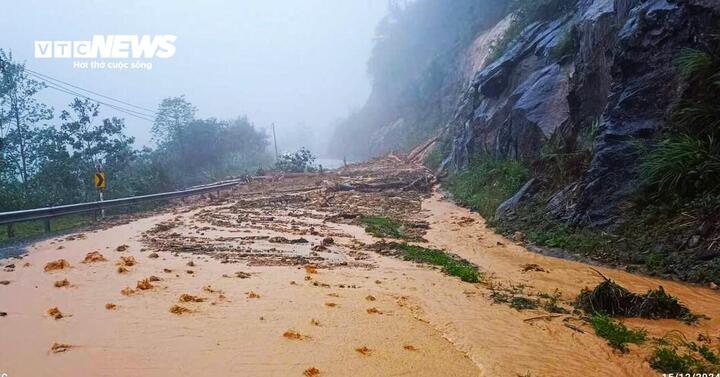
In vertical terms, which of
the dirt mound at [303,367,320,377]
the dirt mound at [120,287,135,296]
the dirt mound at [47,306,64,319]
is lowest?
the dirt mound at [303,367,320,377]

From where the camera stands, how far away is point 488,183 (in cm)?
1523

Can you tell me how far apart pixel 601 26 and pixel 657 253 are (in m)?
7.84

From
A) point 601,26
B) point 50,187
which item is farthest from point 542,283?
point 50,187

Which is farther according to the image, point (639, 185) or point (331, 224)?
point (331, 224)

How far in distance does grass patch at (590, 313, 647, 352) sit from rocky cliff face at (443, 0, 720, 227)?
4144 mm

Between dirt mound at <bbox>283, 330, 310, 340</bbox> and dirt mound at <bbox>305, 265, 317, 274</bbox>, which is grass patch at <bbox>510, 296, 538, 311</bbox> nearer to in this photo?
dirt mound at <bbox>283, 330, 310, 340</bbox>

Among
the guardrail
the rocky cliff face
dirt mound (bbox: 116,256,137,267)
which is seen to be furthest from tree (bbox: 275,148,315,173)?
dirt mound (bbox: 116,256,137,267)

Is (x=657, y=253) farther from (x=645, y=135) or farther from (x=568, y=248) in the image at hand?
(x=645, y=135)

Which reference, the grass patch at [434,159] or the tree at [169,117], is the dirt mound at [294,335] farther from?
the tree at [169,117]

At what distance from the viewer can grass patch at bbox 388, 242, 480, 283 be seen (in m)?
6.73

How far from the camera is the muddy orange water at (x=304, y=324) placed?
12.2 ft

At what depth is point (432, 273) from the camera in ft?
23.1

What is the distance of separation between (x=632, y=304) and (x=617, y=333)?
0.99m

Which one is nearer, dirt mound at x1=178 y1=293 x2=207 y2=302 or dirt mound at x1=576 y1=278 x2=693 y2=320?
dirt mound at x1=576 y1=278 x2=693 y2=320
